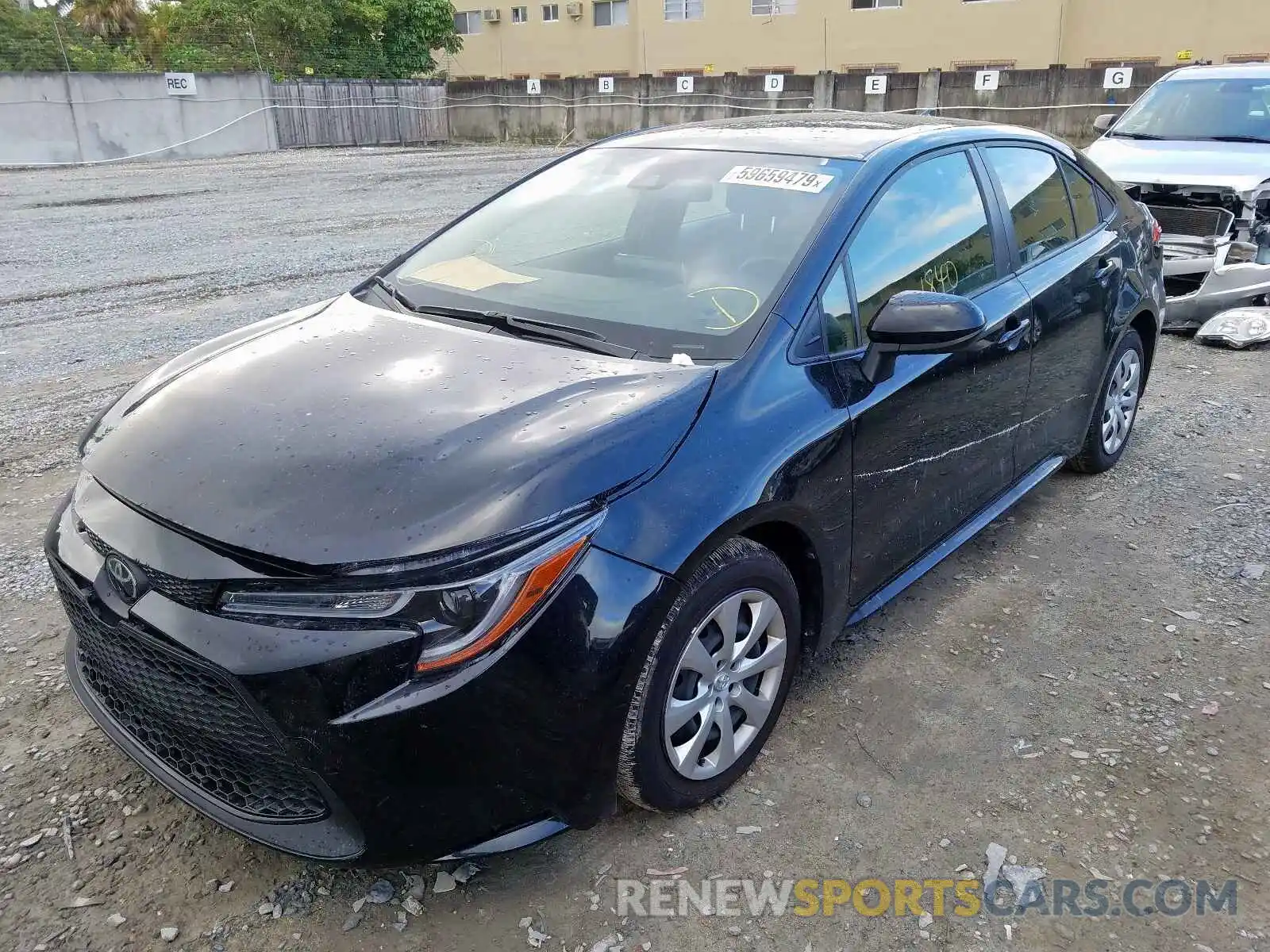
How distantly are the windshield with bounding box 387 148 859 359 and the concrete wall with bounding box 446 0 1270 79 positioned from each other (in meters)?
26.3

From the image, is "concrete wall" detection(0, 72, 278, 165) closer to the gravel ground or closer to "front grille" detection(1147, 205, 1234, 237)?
the gravel ground

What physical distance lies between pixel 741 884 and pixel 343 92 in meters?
30.8

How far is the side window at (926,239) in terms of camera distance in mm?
2988

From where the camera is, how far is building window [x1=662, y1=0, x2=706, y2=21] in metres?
34.5

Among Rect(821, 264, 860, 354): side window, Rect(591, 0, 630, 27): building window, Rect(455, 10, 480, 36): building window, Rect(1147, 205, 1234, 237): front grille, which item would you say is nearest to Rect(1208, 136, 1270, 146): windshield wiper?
Rect(1147, 205, 1234, 237): front grille

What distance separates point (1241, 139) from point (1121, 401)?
4.78 metres

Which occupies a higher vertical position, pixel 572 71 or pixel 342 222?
pixel 572 71

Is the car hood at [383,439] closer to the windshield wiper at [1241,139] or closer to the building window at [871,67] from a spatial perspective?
the windshield wiper at [1241,139]

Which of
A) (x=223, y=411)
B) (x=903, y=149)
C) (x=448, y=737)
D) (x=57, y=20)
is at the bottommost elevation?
(x=448, y=737)

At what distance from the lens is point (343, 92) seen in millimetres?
29062

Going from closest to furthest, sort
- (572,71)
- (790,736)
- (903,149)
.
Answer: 1. (790,736)
2. (903,149)
3. (572,71)

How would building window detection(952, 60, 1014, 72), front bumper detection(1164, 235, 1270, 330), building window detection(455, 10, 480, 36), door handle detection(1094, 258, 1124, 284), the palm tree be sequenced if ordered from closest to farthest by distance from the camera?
door handle detection(1094, 258, 1124, 284)
front bumper detection(1164, 235, 1270, 330)
building window detection(952, 60, 1014, 72)
the palm tree
building window detection(455, 10, 480, 36)

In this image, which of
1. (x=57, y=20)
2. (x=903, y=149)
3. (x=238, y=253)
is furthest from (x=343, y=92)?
(x=903, y=149)

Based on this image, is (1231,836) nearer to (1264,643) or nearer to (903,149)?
(1264,643)
